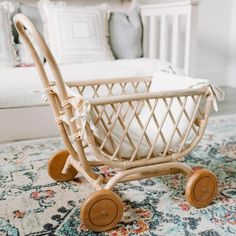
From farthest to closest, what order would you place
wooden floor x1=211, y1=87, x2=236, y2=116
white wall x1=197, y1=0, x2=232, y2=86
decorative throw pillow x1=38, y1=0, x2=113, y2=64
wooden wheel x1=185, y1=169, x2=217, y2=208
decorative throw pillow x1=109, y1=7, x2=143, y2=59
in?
white wall x1=197, y1=0, x2=232, y2=86, wooden floor x1=211, y1=87, x2=236, y2=116, decorative throw pillow x1=109, y1=7, x2=143, y2=59, decorative throw pillow x1=38, y1=0, x2=113, y2=64, wooden wheel x1=185, y1=169, x2=217, y2=208

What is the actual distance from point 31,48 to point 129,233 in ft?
1.76

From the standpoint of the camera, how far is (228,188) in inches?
44.0

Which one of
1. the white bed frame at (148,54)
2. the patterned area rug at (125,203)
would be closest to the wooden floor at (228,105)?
the white bed frame at (148,54)

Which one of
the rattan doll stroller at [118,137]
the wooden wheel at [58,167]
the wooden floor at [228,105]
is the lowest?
the wooden floor at [228,105]

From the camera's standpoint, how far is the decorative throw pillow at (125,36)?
76.8 inches

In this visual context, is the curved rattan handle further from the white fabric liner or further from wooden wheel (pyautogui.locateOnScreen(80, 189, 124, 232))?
the white fabric liner

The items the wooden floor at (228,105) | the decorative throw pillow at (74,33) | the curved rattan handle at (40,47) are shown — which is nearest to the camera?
the curved rattan handle at (40,47)

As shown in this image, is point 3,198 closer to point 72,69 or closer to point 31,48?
point 31,48

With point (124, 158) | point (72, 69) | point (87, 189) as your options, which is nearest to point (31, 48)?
point (124, 158)

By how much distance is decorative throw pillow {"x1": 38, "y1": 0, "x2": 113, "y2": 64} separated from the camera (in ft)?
5.82

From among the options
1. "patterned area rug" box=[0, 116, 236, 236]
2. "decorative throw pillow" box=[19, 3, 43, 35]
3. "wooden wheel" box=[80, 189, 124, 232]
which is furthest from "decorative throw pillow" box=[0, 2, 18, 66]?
"wooden wheel" box=[80, 189, 124, 232]

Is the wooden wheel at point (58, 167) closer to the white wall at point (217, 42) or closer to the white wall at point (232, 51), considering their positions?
the white wall at point (217, 42)

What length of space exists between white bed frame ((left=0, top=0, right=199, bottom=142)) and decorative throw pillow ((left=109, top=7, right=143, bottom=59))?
11 centimetres

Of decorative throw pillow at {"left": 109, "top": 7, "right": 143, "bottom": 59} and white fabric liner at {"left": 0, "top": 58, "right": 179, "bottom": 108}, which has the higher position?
decorative throw pillow at {"left": 109, "top": 7, "right": 143, "bottom": 59}
